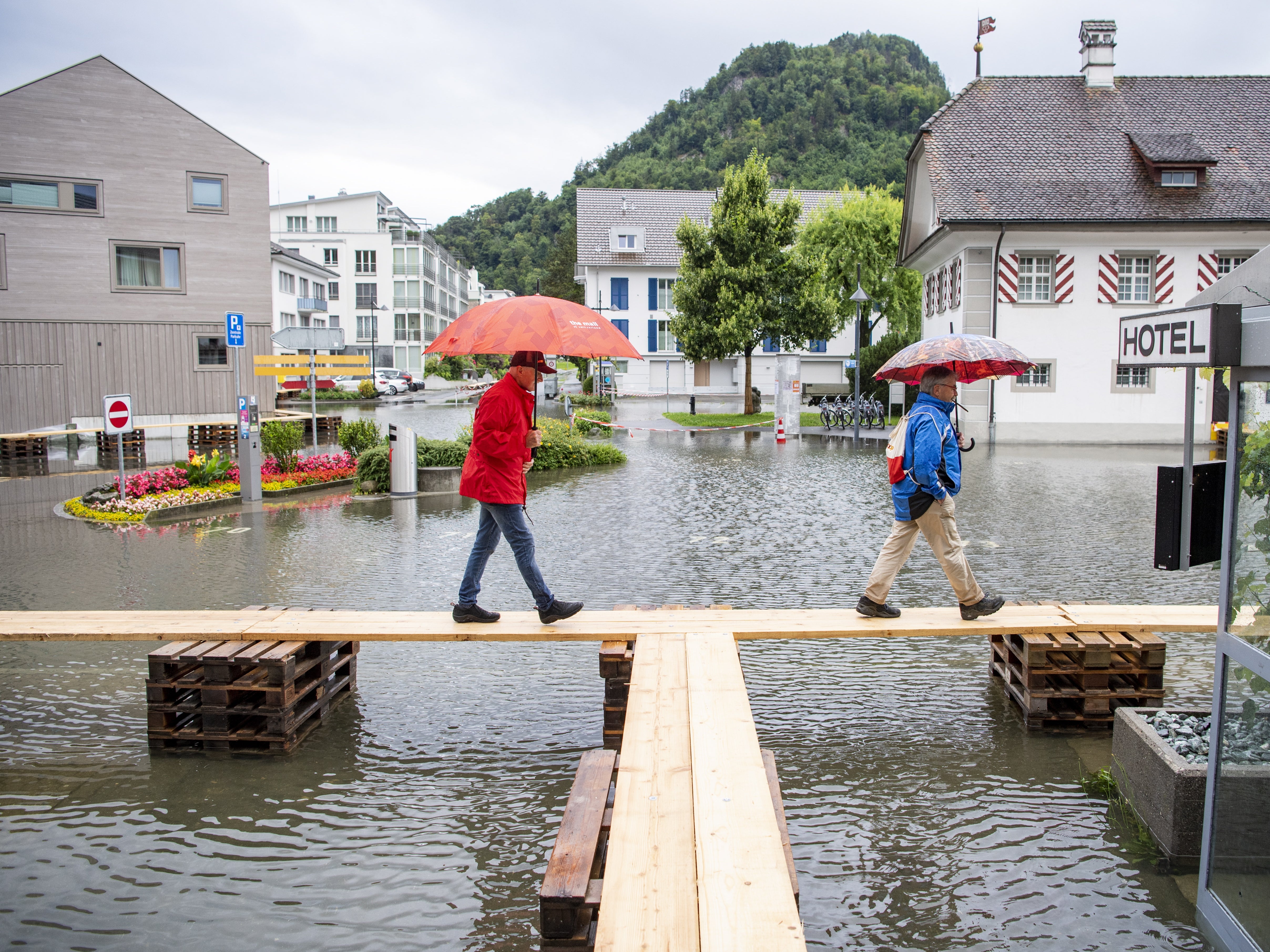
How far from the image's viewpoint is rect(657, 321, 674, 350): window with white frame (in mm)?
56344

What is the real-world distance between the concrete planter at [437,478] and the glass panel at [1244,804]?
13.7m

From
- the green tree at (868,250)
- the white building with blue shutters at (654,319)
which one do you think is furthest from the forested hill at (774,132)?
the green tree at (868,250)

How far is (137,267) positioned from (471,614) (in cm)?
2964

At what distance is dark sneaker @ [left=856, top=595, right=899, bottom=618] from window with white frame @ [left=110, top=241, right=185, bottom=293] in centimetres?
2990

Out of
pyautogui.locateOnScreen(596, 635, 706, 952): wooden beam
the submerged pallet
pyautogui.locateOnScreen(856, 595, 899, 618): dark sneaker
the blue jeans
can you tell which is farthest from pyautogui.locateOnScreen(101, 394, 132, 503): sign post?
pyautogui.locateOnScreen(596, 635, 706, 952): wooden beam

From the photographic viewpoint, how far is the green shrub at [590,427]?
83.5ft

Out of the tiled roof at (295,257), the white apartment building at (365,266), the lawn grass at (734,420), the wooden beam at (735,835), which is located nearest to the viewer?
the wooden beam at (735,835)

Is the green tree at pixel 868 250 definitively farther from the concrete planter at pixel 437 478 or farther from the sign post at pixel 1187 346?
the sign post at pixel 1187 346

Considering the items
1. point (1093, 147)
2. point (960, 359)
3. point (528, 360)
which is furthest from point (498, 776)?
point (1093, 147)

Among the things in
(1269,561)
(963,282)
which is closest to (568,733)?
(1269,561)

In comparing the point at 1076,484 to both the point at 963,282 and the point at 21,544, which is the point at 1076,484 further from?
the point at 21,544

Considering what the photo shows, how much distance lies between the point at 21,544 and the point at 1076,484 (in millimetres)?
15720

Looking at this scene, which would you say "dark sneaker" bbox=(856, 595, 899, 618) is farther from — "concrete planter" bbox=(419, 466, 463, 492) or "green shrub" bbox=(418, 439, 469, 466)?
"green shrub" bbox=(418, 439, 469, 466)

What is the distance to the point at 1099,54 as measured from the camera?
3123 centimetres
